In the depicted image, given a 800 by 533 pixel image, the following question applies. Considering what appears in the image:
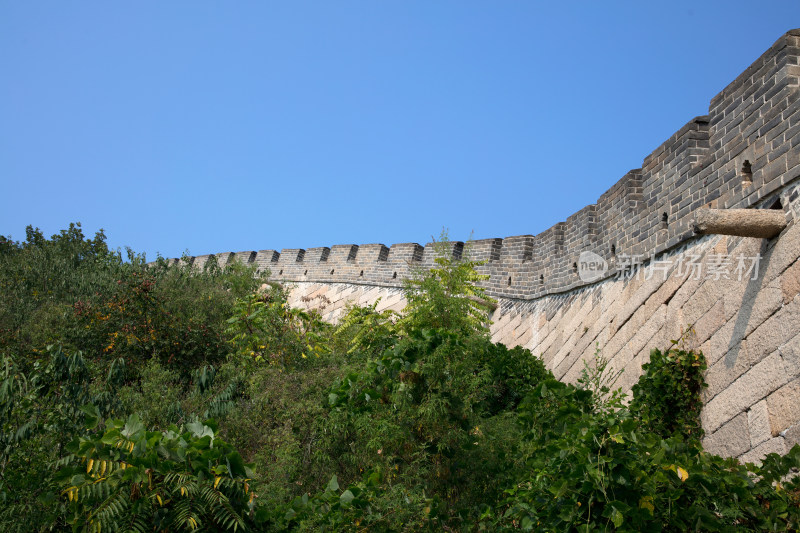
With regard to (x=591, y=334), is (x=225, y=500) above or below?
below

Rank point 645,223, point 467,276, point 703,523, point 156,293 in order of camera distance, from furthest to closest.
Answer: point 156,293, point 467,276, point 645,223, point 703,523

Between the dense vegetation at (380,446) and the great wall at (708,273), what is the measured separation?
1.22 ft


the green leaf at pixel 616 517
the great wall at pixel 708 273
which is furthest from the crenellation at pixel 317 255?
the green leaf at pixel 616 517

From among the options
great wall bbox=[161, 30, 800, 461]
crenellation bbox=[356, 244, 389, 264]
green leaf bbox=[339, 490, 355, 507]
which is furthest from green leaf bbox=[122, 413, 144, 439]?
crenellation bbox=[356, 244, 389, 264]

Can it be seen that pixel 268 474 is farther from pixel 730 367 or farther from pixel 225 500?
pixel 730 367

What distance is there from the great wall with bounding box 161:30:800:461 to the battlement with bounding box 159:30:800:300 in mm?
15

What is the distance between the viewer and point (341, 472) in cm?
532

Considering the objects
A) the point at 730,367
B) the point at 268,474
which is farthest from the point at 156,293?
the point at 730,367

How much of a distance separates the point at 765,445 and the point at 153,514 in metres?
3.88

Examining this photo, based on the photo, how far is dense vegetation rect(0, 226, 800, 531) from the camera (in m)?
3.75

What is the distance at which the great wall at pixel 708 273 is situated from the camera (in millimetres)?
4812

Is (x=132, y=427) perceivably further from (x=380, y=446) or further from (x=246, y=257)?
(x=246, y=257)

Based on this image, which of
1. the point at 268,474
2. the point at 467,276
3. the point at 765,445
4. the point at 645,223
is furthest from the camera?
the point at 467,276

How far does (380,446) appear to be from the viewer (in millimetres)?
4852
